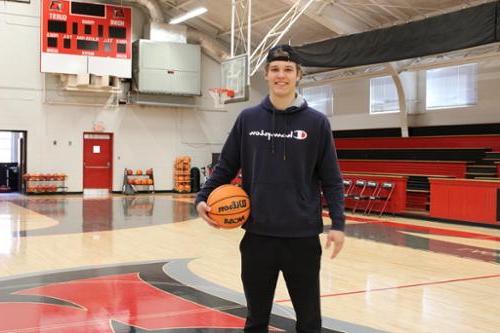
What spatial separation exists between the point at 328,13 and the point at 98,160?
959 centimetres

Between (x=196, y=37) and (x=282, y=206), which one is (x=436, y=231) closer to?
(x=282, y=206)

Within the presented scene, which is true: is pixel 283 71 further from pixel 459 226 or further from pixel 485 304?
pixel 459 226

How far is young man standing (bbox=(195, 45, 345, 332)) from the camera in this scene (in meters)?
2.71

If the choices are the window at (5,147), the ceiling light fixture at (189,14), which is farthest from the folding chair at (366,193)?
the window at (5,147)

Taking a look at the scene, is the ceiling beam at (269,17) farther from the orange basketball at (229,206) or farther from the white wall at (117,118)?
the orange basketball at (229,206)

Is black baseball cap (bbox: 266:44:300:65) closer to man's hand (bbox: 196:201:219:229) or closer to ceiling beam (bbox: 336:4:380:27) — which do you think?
man's hand (bbox: 196:201:219:229)

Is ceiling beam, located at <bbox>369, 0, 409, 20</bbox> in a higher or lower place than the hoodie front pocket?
higher

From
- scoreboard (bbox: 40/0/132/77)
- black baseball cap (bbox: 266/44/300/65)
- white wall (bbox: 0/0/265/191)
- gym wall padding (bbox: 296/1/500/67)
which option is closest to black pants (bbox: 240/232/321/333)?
black baseball cap (bbox: 266/44/300/65)

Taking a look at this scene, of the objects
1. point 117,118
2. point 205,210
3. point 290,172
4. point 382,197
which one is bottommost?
point 382,197

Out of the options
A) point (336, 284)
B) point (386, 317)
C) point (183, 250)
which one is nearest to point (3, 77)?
point (183, 250)

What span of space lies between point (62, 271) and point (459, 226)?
8.62m

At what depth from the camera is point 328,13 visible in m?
16.3

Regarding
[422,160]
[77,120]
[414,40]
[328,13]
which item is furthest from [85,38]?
[422,160]

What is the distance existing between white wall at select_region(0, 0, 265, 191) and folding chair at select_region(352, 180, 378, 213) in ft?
29.2
